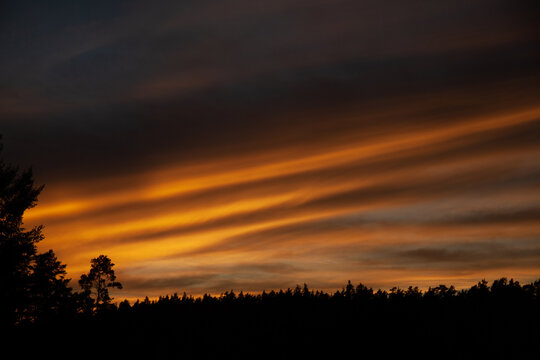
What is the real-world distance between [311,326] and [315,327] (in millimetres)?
158

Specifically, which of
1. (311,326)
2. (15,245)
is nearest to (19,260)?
(15,245)

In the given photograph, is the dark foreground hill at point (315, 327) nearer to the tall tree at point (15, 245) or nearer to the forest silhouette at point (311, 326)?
the forest silhouette at point (311, 326)

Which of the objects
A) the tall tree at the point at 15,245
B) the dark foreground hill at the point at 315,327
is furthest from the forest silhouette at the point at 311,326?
the tall tree at the point at 15,245

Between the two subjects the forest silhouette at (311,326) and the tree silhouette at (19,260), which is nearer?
the forest silhouette at (311,326)

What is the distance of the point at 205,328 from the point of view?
21.3 metres

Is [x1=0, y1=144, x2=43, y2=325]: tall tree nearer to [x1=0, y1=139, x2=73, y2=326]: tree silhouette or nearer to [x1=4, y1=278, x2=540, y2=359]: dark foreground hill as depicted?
[x1=0, y1=139, x2=73, y2=326]: tree silhouette

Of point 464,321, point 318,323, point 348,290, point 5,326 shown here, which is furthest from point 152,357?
point 5,326

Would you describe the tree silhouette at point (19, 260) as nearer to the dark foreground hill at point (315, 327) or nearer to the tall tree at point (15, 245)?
the tall tree at point (15, 245)

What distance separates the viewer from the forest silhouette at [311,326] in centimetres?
1745

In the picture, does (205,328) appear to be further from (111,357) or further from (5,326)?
(5,326)

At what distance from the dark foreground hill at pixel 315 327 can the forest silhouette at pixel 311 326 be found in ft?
0.12

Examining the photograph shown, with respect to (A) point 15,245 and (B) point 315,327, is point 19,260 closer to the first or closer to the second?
(A) point 15,245

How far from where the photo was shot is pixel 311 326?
1994cm

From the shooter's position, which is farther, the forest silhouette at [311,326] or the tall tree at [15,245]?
the tall tree at [15,245]
